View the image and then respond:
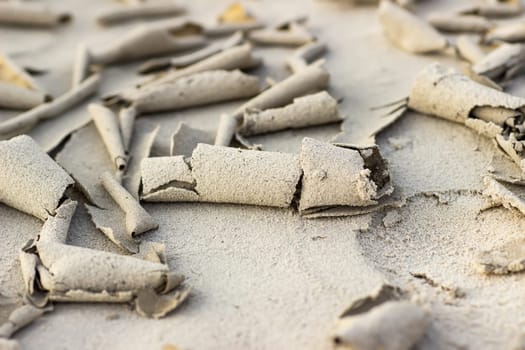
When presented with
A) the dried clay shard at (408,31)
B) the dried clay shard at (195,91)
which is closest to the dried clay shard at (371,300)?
the dried clay shard at (195,91)

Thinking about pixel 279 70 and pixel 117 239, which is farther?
pixel 279 70

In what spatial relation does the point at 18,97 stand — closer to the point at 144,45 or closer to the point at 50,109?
the point at 50,109

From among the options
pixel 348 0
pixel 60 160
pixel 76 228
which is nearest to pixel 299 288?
pixel 76 228

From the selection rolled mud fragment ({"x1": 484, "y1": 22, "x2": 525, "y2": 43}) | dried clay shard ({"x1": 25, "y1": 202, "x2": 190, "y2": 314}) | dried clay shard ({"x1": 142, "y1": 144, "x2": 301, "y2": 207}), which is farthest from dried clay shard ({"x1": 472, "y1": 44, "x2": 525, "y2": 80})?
dried clay shard ({"x1": 25, "y1": 202, "x2": 190, "y2": 314})

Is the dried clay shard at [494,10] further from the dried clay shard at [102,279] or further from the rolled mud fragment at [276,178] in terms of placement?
the dried clay shard at [102,279]

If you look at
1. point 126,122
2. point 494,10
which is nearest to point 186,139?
point 126,122

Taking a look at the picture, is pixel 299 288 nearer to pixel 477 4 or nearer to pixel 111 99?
pixel 111 99

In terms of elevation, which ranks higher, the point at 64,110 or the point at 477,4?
the point at 477,4

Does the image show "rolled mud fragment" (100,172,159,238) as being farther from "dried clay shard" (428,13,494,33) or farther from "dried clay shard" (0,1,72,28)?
"dried clay shard" (428,13,494,33)
